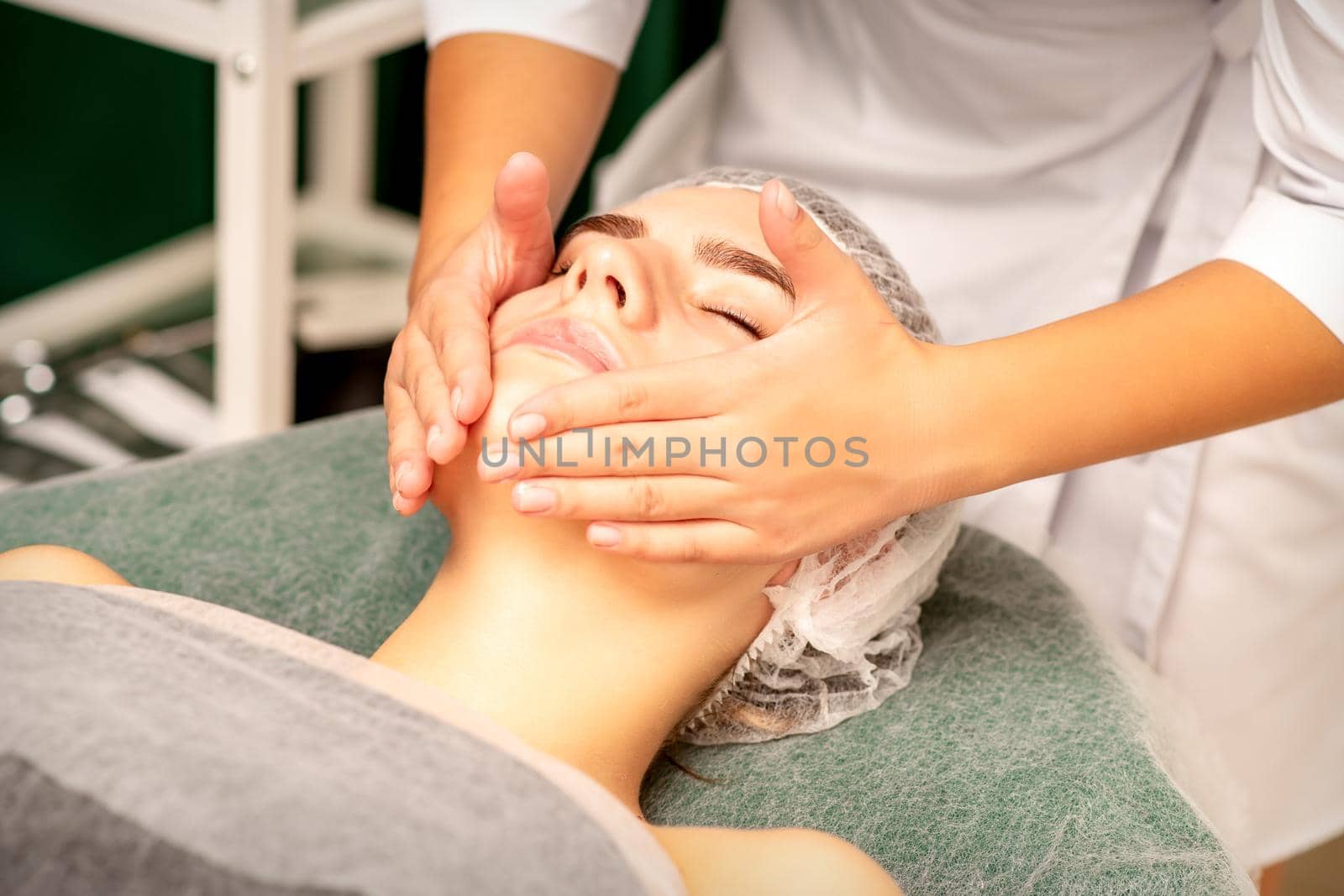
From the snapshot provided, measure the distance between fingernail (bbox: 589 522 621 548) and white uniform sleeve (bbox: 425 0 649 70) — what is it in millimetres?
838

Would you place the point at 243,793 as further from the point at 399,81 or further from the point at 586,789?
the point at 399,81

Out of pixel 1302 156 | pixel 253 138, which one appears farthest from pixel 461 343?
pixel 253 138

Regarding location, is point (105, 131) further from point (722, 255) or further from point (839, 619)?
point (839, 619)

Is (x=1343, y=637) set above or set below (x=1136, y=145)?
below

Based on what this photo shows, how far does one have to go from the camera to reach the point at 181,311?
2766 millimetres

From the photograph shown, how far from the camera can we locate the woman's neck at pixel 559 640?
105 centimetres

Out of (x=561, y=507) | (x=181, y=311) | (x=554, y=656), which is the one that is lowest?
(x=181, y=311)

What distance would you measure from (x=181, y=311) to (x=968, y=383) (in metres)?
2.24

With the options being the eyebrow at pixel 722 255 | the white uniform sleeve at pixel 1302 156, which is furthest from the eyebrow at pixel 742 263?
the white uniform sleeve at pixel 1302 156

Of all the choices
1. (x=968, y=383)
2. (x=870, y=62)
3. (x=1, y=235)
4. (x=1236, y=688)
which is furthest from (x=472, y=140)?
(x=1, y=235)

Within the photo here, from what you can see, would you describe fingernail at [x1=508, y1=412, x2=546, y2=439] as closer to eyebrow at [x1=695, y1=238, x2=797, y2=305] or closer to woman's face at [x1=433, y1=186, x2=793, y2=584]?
woman's face at [x1=433, y1=186, x2=793, y2=584]

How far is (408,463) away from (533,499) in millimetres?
169

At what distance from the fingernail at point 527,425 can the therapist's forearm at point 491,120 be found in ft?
1.78

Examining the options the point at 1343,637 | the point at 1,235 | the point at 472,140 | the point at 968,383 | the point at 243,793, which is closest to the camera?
the point at 243,793
